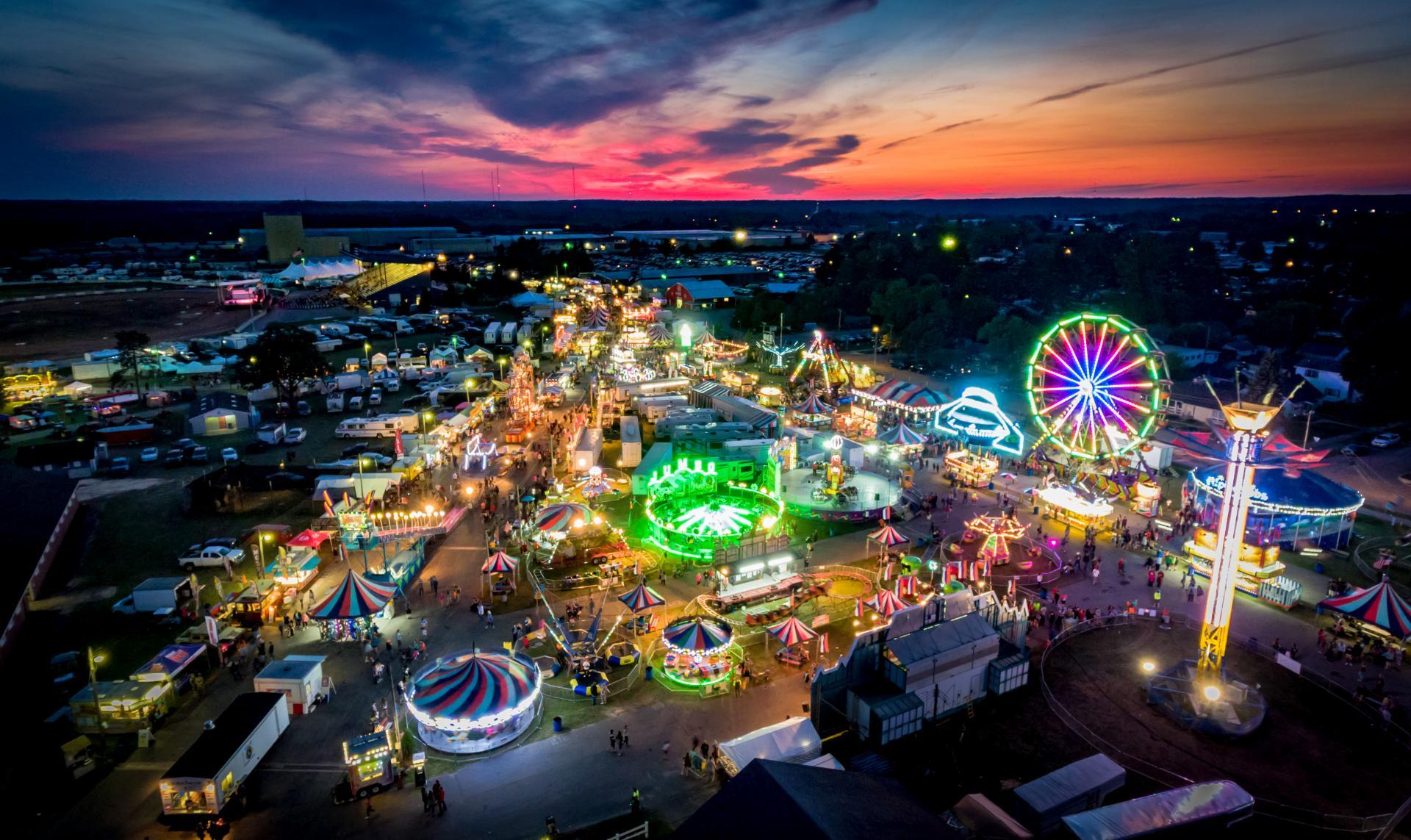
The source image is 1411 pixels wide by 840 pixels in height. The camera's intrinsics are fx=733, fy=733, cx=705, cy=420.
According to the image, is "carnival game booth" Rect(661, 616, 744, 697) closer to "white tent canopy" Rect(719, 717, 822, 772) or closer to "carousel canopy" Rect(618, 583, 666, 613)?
"carousel canopy" Rect(618, 583, 666, 613)

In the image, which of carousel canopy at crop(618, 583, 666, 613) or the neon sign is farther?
the neon sign

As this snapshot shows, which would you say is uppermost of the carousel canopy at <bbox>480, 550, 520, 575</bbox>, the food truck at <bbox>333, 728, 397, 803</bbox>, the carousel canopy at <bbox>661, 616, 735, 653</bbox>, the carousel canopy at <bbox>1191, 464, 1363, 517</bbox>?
the carousel canopy at <bbox>1191, 464, 1363, 517</bbox>

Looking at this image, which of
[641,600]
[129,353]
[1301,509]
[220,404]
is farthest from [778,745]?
[129,353]

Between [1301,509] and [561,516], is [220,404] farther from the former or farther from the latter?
[1301,509]

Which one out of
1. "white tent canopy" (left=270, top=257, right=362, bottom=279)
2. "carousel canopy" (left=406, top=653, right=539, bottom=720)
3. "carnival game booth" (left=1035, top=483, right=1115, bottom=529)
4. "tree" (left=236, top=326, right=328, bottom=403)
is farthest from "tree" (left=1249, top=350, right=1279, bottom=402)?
"white tent canopy" (left=270, top=257, right=362, bottom=279)

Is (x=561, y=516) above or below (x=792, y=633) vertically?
above

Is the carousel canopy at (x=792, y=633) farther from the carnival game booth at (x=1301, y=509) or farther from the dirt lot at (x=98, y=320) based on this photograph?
the dirt lot at (x=98, y=320)
